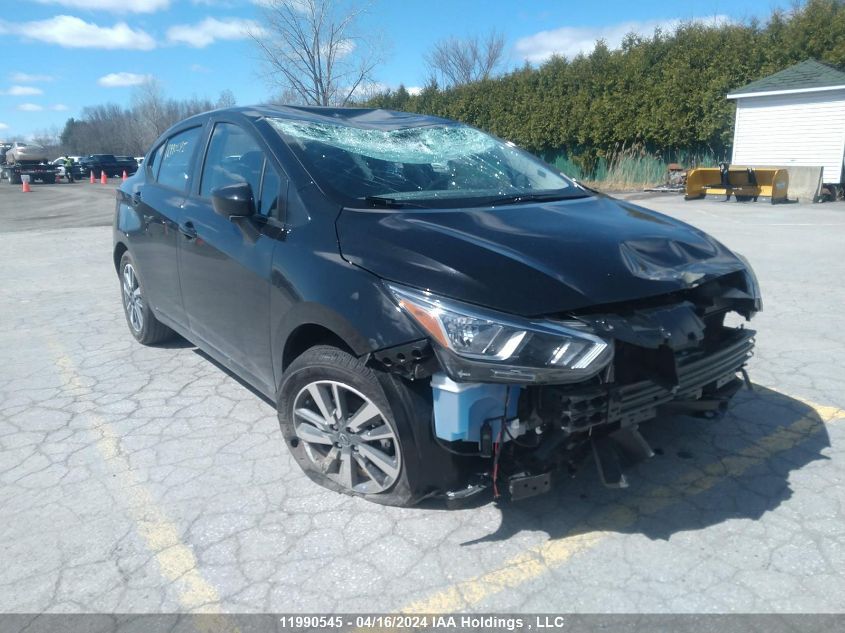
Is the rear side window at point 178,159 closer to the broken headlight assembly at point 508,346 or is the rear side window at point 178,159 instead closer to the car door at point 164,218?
the car door at point 164,218

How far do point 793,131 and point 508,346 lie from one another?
64.1 feet

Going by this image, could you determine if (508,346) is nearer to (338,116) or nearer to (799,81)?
(338,116)

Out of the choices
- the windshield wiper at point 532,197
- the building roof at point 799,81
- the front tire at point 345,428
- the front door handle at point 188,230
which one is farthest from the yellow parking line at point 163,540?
the building roof at point 799,81

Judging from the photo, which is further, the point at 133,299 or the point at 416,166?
the point at 133,299

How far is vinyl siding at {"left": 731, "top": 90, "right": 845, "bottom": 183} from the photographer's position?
682 inches

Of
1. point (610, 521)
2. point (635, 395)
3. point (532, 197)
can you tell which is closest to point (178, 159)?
point (532, 197)

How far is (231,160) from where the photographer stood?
12.1 ft

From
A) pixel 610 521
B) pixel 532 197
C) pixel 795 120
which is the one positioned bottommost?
pixel 610 521

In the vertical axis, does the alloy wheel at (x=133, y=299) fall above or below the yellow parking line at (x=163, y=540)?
above

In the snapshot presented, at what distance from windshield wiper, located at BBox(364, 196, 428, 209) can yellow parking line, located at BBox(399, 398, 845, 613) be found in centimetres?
159

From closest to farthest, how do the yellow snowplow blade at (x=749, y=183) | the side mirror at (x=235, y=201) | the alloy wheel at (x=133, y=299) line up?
the side mirror at (x=235, y=201) → the alloy wheel at (x=133, y=299) → the yellow snowplow blade at (x=749, y=183)

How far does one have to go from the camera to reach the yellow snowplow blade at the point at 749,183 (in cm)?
1630

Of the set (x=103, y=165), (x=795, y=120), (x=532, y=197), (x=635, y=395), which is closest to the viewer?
(x=635, y=395)

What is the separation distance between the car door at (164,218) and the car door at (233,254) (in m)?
0.17
